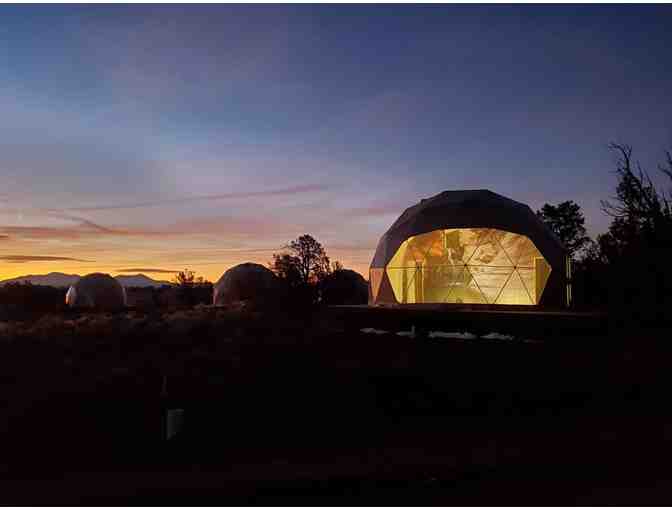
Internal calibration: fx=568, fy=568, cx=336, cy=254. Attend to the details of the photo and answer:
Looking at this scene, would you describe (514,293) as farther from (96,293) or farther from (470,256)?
(96,293)

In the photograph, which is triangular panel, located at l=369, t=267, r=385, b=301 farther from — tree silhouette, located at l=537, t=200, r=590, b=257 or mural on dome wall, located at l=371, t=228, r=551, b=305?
tree silhouette, located at l=537, t=200, r=590, b=257

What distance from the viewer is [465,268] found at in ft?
95.0

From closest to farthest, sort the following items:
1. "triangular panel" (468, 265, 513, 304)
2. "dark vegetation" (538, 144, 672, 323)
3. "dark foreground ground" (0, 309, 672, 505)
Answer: "dark foreground ground" (0, 309, 672, 505)
"dark vegetation" (538, 144, 672, 323)
"triangular panel" (468, 265, 513, 304)

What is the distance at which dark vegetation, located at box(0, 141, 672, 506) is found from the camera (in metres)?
5.84

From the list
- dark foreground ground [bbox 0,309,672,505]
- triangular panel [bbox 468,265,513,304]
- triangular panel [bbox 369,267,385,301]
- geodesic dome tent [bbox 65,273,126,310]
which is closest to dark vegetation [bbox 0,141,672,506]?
dark foreground ground [bbox 0,309,672,505]

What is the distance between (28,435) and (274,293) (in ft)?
102

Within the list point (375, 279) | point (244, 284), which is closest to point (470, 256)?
point (375, 279)

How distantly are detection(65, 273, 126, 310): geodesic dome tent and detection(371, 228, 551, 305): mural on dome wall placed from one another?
33.2 metres

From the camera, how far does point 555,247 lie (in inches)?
1006

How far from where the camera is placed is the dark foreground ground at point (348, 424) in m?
5.76

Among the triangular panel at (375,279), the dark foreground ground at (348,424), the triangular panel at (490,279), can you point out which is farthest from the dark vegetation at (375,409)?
the triangular panel at (490,279)

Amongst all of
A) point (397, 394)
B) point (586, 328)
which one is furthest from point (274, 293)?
point (397, 394)

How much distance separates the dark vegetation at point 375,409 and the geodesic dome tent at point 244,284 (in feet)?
75.8

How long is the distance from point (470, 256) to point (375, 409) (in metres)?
21.3
